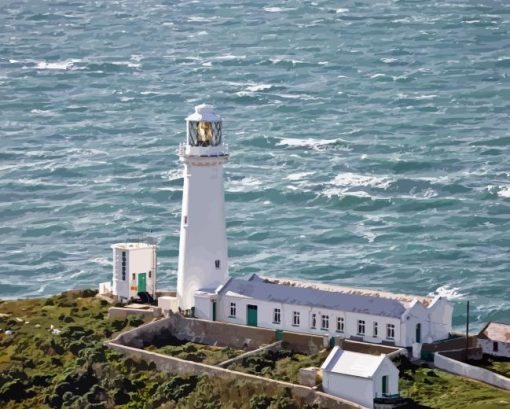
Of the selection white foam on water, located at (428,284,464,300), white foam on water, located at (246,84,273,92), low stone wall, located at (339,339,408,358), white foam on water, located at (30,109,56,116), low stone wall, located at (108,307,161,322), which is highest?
low stone wall, located at (339,339,408,358)

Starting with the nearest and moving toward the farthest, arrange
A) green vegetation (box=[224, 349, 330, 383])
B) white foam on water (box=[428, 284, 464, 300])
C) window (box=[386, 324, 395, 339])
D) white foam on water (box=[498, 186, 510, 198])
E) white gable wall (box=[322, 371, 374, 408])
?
white gable wall (box=[322, 371, 374, 408]) < green vegetation (box=[224, 349, 330, 383]) < window (box=[386, 324, 395, 339]) < white foam on water (box=[428, 284, 464, 300]) < white foam on water (box=[498, 186, 510, 198])

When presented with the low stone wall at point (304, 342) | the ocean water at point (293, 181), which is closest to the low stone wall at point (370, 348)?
the low stone wall at point (304, 342)

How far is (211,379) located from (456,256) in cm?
4419

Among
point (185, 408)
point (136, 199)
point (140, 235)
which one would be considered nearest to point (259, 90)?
point (136, 199)

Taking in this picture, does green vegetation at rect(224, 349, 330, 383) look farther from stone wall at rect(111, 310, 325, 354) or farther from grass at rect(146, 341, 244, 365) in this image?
grass at rect(146, 341, 244, 365)

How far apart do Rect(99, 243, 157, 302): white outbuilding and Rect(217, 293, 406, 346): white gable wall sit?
543 cm

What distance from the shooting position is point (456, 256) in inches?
4734

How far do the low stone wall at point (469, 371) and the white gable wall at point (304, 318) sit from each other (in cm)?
177

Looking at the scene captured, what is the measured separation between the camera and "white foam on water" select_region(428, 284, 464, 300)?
11031 centimetres

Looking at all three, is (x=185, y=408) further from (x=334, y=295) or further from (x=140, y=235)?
(x=140, y=235)

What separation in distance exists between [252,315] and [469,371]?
1088 cm

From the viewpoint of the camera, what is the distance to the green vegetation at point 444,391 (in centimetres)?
7419

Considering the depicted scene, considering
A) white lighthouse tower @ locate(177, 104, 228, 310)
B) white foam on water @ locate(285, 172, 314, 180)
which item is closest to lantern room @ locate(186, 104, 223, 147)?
white lighthouse tower @ locate(177, 104, 228, 310)

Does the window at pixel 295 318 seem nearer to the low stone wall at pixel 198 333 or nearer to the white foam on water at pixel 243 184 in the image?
the low stone wall at pixel 198 333
